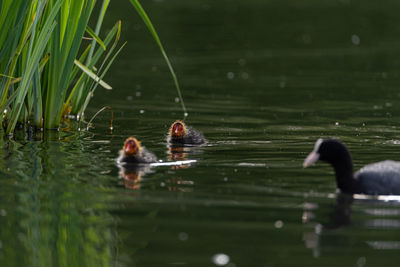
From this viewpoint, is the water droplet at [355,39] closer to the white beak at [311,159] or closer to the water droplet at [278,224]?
the white beak at [311,159]

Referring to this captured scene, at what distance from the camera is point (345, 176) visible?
9219 mm

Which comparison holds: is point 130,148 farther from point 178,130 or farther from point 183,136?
point 178,130

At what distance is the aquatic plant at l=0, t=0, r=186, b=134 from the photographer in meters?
11.2

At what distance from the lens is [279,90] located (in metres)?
18.2

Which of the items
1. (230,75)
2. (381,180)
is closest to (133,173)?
(381,180)

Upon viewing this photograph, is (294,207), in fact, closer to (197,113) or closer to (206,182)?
(206,182)

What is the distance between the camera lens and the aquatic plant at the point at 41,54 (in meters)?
11.2

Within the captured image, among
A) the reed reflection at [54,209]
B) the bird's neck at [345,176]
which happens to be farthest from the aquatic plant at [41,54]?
the bird's neck at [345,176]

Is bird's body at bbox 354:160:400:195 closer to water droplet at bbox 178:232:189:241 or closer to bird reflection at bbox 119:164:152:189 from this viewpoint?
water droplet at bbox 178:232:189:241

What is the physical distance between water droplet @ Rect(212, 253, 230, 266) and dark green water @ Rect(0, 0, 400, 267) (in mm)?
24

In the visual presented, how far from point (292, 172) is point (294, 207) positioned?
170 cm

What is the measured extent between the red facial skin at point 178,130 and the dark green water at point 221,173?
10.4 inches

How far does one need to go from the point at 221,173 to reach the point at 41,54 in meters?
2.84

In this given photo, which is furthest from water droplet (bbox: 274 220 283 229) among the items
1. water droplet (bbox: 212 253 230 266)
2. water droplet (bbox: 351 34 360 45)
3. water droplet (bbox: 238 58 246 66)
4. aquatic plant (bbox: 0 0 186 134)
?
water droplet (bbox: 351 34 360 45)
